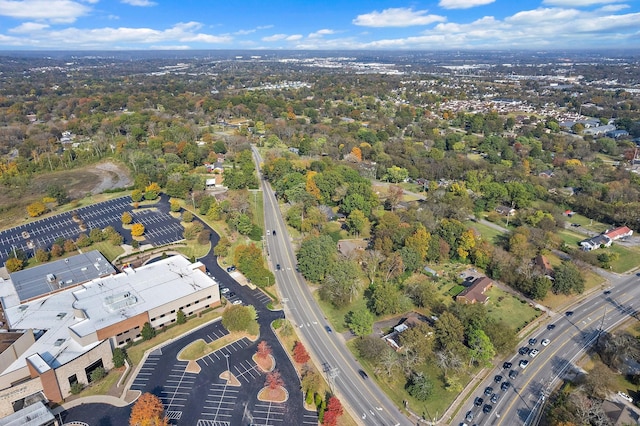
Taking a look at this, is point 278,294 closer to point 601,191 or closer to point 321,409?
point 321,409

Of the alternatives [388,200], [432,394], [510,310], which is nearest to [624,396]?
[510,310]

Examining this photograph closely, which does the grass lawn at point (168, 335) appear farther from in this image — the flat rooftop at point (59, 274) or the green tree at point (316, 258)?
the flat rooftop at point (59, 274)

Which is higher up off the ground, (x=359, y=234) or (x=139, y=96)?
(x=139, y=96)

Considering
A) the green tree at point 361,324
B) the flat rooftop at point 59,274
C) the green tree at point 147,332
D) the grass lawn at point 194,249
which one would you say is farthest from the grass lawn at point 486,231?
the flat rooftop at point 59,274

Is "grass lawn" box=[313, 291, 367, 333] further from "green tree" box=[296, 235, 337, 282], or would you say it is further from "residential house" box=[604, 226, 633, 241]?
"residential house" box=[604, 226, 633, 241]

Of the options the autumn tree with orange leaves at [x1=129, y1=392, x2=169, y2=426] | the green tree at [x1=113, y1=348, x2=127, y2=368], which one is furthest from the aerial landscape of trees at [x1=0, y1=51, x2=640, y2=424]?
the autumn tree with orange leaves at [x1=129, y1=392, x2=169, y2=426]

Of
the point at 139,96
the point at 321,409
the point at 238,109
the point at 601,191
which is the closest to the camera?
the point at 321,409

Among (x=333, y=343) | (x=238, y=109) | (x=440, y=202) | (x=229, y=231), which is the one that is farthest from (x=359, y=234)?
(x=238, y=109)
